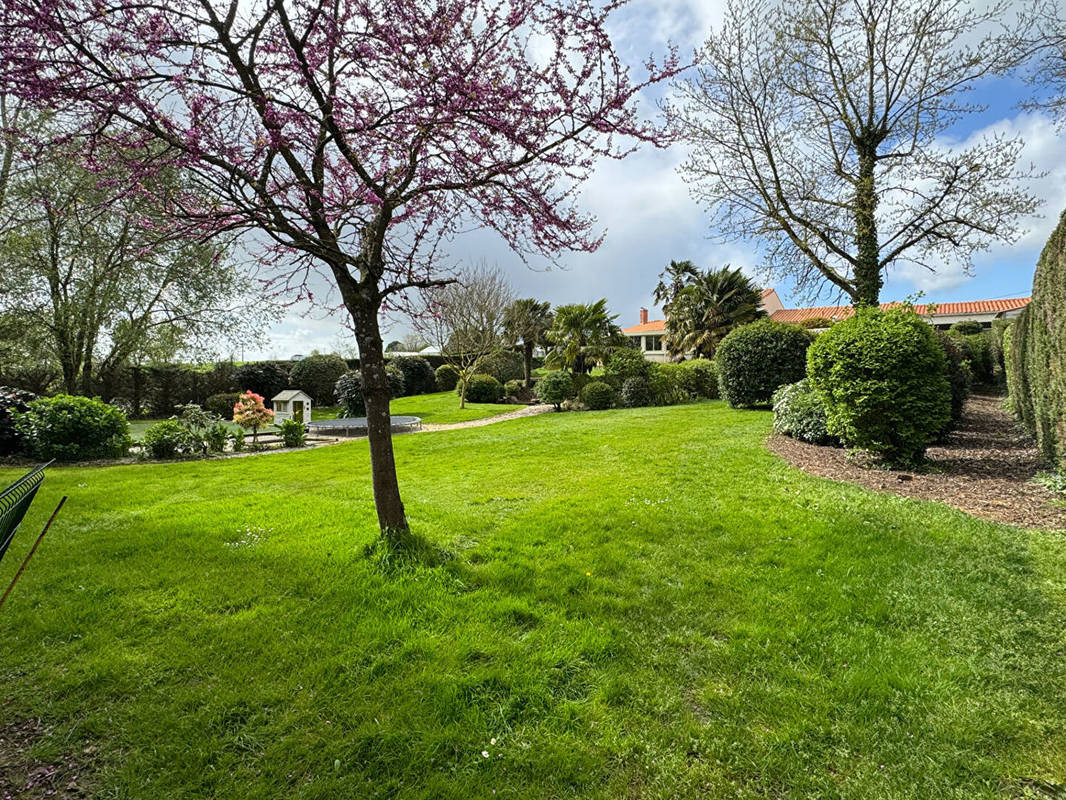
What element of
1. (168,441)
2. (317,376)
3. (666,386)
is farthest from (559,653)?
(317,376)

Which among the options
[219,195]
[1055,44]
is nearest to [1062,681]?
[219,195]

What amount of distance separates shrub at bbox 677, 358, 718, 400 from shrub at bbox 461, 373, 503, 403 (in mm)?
8761

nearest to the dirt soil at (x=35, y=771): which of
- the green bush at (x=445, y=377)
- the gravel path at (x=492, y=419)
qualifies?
the gravel path at (x=492, y=419)

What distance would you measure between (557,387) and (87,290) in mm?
13111

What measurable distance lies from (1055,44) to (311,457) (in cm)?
1643

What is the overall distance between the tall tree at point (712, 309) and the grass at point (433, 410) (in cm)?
1014

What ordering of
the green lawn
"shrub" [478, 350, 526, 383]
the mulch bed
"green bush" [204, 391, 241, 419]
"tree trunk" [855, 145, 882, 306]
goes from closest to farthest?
the green lawn
the mulch bed
"tree trunk" [855, 145, 882, 306]
"green bush" [204, 391, 241, 419]
"shrub" [478, 350, 526, 383]

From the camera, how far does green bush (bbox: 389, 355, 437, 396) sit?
2513cm

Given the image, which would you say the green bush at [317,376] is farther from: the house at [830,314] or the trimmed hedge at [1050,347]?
the trimmed hedge at [1050,347]

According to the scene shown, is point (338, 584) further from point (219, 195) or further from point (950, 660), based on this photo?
point (950, 660)

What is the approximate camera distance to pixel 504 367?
2616 centimetres

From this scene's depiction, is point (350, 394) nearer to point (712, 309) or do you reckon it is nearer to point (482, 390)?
point (482, 390)

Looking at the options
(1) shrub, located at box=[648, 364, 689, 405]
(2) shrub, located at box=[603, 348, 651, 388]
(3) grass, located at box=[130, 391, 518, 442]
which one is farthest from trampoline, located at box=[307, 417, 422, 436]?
(1) shrub, located at box=[648, 364, 689, 405]

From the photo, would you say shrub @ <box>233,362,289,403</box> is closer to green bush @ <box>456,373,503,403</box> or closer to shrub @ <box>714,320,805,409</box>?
green bush @ <box>456,373,503,403</box>
